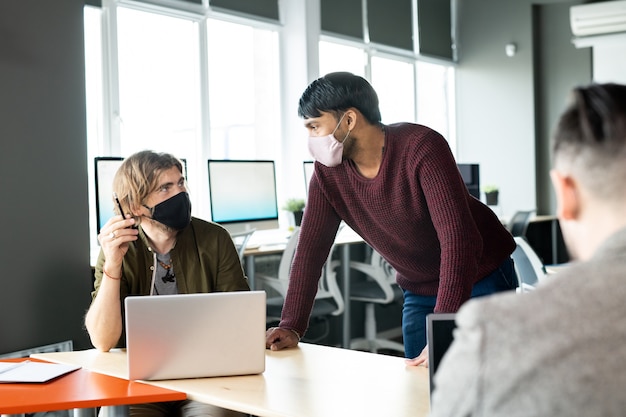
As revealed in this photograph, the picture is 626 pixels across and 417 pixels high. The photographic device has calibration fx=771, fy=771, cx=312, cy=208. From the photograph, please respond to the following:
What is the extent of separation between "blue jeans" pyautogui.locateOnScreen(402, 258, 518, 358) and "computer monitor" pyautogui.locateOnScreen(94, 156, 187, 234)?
1763mm

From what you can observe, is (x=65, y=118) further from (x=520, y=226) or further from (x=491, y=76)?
(x=491, y=76)

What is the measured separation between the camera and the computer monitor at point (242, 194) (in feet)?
16.3

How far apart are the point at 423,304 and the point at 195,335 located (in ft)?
2.61

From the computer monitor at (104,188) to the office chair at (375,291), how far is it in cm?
180

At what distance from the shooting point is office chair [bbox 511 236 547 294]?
3.42 m

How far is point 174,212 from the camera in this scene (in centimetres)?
231

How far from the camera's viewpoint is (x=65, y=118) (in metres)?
3.14

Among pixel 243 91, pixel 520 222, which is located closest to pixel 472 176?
pixel 520 222

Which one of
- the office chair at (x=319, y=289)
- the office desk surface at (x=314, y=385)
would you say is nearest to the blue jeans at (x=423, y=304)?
the office desk surface at (x=314, y=385)

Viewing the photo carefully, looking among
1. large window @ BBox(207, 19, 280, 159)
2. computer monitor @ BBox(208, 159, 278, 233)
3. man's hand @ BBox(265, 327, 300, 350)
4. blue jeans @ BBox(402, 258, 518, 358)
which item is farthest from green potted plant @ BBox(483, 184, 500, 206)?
man's hand @ BBox(265, 327, 300, 350)

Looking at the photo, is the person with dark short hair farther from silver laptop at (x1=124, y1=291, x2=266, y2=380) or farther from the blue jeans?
the blue jeans

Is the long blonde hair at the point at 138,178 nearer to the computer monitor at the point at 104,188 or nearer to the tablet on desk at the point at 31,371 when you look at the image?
the tablet on desk at the point at 31,371

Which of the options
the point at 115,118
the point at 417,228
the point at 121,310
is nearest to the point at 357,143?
the point at 417,228

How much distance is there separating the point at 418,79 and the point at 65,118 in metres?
5.49
